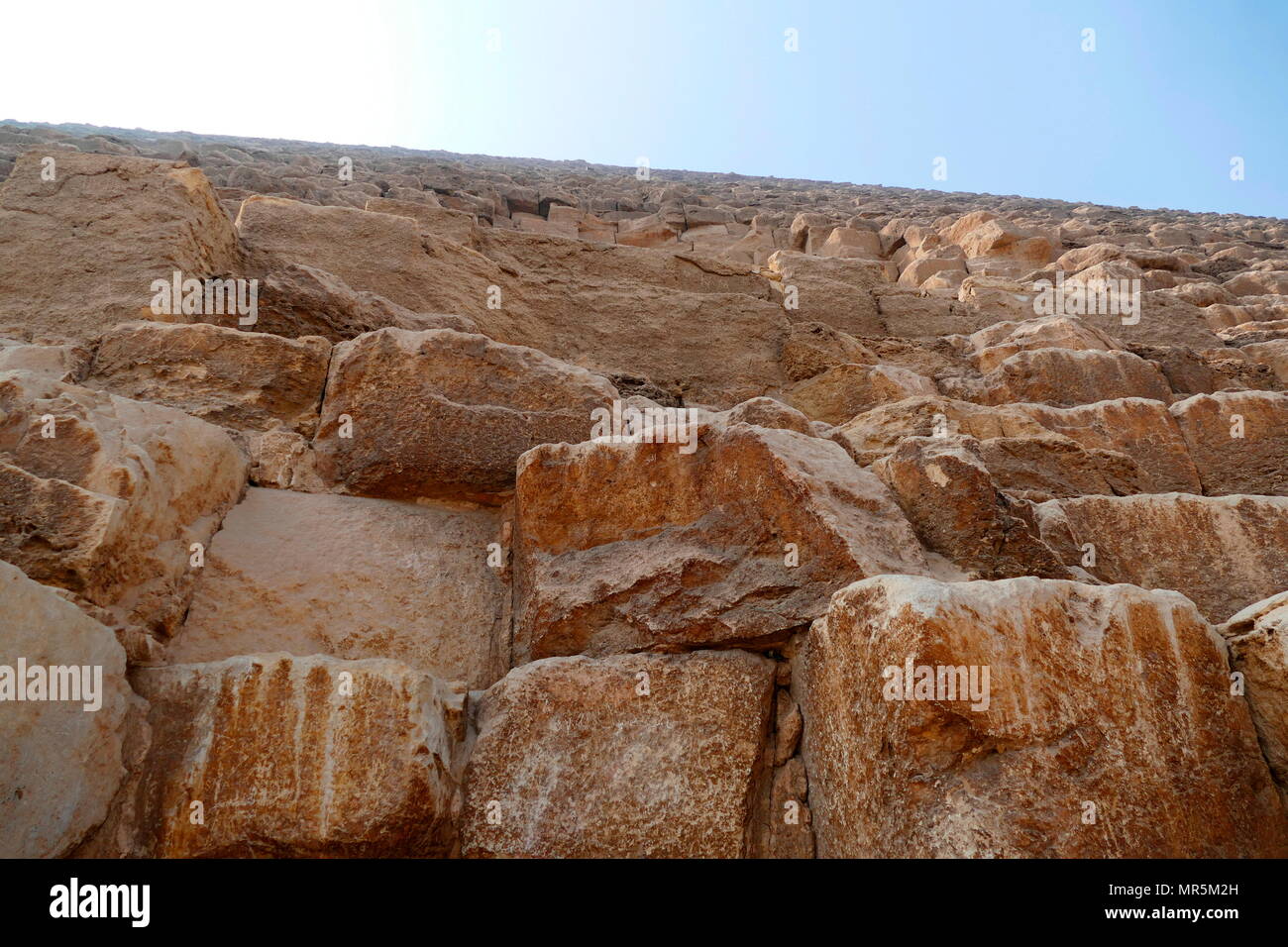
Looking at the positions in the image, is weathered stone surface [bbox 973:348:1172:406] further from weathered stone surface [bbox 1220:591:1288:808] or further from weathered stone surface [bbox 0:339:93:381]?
weathered stone surface [bbox 0:339:93:381]

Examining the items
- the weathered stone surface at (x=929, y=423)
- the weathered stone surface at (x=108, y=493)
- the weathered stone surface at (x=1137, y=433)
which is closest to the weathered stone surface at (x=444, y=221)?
the weathered stone surface at (x=929, y=423)

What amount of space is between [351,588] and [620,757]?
3.71 ft

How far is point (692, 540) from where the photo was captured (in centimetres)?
286

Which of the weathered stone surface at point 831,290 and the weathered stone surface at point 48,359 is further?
the weathered stone surface at point 831,290

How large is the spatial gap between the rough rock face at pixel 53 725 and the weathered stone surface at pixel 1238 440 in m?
4.20

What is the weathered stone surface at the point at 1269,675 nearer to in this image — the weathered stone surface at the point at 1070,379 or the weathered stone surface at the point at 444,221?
the weathered stone surface at the point at 1070,379

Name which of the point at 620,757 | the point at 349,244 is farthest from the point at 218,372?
the point at 620,757

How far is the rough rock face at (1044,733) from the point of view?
191 centimetres

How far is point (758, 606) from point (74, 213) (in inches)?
156

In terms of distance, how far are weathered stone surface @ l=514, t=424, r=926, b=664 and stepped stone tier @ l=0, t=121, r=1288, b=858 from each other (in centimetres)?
1

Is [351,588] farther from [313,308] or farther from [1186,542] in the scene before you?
[1186,542]

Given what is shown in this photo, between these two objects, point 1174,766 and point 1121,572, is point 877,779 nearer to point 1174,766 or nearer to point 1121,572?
point 1174,766

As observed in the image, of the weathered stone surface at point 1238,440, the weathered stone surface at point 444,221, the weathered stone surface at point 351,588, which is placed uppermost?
the weathered stone surface at point 444,221
